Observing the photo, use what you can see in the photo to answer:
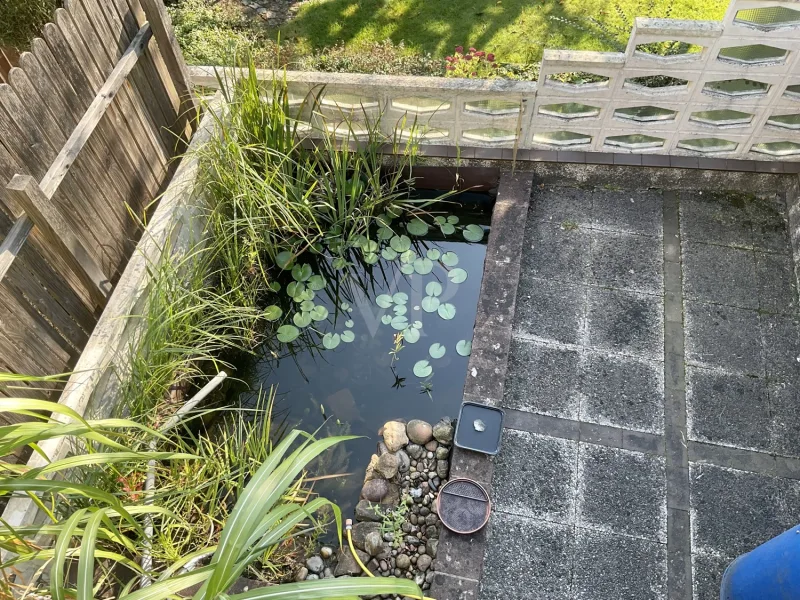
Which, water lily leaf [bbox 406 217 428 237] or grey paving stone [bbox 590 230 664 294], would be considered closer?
grey paving stone [bbox 590 230 664 294]

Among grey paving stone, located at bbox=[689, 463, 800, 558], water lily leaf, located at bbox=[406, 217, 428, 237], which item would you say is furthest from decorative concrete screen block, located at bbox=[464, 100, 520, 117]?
grey paving stone, located at bbox=[689, 463, 800, 558]

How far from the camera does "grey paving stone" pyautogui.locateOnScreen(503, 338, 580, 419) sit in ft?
10.0

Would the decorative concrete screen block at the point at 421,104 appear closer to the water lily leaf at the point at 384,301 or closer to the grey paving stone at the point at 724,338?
the water lily leaf at the point at 384,301

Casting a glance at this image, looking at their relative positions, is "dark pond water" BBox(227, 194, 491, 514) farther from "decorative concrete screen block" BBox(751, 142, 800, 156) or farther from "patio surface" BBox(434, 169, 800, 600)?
"decorative concrete screen block" BBox(751, 142, 800, 156)

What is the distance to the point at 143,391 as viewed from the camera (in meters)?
2.70

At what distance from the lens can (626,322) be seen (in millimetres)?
3316

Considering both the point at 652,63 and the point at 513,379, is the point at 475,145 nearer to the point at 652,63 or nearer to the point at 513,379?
the point at 652,63

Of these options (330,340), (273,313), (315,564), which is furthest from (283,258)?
(315,564)

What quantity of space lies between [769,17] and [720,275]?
144cm

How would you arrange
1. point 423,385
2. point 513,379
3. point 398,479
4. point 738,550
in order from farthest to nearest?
1. point 423,385
2. point 513,379
3. point 398,479
4. point 738,550

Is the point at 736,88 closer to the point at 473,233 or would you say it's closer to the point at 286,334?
the point at 473,233

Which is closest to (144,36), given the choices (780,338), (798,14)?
Result: (798,14)

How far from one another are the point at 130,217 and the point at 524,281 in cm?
236

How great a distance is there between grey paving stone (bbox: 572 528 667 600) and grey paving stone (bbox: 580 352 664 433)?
0.59 meters
